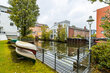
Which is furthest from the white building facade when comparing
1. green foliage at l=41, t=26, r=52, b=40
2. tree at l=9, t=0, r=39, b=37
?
green foliage at l=41, t=26, r=52, b=40

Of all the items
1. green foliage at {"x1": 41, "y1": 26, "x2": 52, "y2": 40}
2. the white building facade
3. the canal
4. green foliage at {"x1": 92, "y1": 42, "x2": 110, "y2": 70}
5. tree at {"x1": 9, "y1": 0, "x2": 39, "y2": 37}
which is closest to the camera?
green foliage at {"x1": 92, "y1": 42, "x2": 110, "y2": 70}

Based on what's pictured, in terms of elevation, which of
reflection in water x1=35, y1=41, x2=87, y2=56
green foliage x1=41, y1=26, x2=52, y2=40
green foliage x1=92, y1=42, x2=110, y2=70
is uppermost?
green foliage x1=41, y1=26, x2=52, y2=40

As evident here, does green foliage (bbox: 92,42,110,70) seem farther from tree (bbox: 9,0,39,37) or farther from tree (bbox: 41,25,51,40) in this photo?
tree (bbox: 41,25,51,40)

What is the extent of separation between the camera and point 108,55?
8.91 feet

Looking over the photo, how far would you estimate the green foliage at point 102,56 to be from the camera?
274cm

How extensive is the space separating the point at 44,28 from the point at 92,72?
22930 mm

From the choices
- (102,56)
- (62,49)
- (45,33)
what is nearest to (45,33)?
(45,33)

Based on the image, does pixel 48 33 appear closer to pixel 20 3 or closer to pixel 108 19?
pixel 20 3

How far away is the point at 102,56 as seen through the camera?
9.41 feet

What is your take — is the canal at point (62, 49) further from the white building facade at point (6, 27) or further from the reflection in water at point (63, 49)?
the white building facade at point (6, 27)

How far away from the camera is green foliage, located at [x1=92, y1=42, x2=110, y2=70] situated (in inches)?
108

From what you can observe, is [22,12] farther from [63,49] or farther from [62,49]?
[63,49]

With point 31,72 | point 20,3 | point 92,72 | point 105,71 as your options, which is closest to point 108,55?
point 105,71

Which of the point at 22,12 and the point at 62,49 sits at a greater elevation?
the point at 22,12
